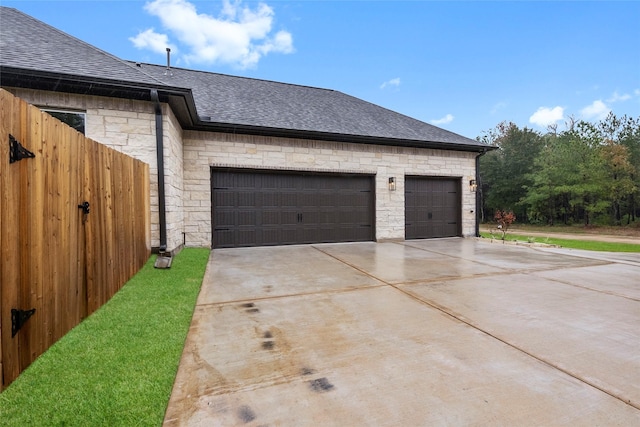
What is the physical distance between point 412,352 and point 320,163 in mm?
7017

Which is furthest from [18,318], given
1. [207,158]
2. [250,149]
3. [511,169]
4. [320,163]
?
[511,169]

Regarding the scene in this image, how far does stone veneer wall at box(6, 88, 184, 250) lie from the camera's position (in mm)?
5363

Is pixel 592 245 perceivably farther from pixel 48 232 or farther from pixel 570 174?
pixel 48 232

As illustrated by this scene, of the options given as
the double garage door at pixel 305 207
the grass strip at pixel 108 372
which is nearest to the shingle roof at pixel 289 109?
the double garage door at pixel 305 207

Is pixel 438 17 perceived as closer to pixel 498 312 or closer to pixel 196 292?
pixel 498 312

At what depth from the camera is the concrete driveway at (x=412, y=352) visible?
5.64ft

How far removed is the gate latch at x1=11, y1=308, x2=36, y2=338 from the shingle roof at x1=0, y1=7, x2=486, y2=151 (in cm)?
455

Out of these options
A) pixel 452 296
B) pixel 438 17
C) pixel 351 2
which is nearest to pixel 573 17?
pixel 438 17

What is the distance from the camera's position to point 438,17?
38.7 feet

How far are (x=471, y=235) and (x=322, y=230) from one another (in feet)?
18.8

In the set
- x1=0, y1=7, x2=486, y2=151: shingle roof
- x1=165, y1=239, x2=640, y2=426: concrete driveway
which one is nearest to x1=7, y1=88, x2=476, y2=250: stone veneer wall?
x1=0, y1=7, x2=486, y2=151: shingle roof

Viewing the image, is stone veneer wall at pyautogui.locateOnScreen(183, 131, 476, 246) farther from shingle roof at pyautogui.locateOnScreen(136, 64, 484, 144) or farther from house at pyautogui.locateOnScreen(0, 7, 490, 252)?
shingle roof at pyautogui.locateOnScreen(136, 64, 484, 144)

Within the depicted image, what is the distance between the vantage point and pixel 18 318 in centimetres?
200

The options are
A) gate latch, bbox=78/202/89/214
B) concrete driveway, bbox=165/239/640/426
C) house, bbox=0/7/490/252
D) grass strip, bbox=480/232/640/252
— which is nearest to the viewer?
concrete driveway, bbox=165/239/640/426
